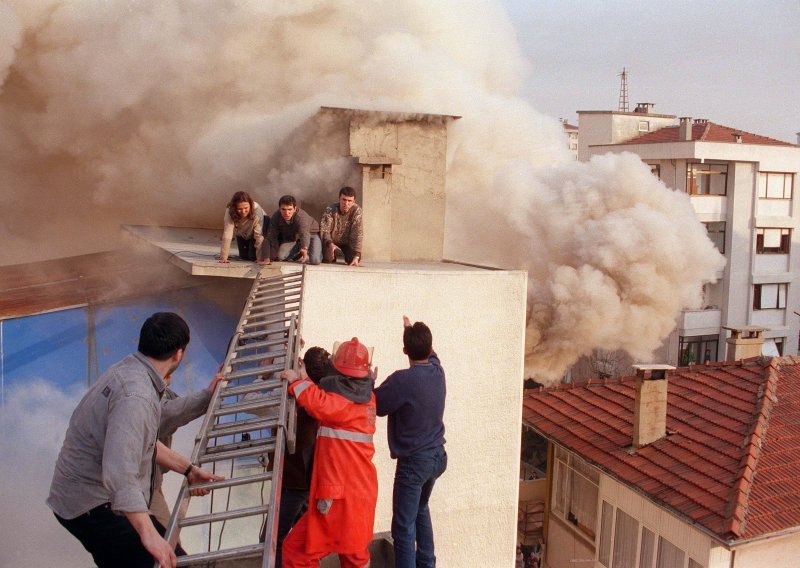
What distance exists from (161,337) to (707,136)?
23.6m

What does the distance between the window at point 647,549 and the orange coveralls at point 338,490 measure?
5816 millimetres

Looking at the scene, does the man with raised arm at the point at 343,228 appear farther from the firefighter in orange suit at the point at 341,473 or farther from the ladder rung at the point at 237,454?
the ladder rung at the point at 237,454

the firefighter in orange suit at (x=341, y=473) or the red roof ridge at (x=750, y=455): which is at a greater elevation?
the firefighter in orange suit at (x=341, y=473)

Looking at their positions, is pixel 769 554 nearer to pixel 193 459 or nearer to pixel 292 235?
pixel 292 235

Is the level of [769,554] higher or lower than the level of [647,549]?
higher

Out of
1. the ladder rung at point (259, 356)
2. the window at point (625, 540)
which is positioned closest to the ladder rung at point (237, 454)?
the ladder rung at point (259, 356)

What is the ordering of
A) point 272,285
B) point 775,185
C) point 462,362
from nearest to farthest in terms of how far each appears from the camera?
point 272,285 < point 462,362 < point 775,185

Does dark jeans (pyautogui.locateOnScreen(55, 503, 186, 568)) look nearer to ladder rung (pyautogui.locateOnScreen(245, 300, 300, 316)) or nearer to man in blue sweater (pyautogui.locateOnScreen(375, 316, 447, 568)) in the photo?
man in blue sweater (pyautogui.locateOnScreen(375, 316, 447, 568))

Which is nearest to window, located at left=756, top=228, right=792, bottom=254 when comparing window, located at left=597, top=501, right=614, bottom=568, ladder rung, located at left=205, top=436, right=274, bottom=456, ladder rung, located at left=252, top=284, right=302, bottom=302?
window, located at left=597, top=501, right=614, bottom=568

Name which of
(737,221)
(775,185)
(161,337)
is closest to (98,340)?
(161,337)

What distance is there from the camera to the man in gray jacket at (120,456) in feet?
8.63

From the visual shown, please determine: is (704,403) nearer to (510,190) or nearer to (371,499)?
(510,190)

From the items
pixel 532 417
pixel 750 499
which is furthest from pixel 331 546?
pixel 532 417

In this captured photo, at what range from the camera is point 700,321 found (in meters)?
22.9
